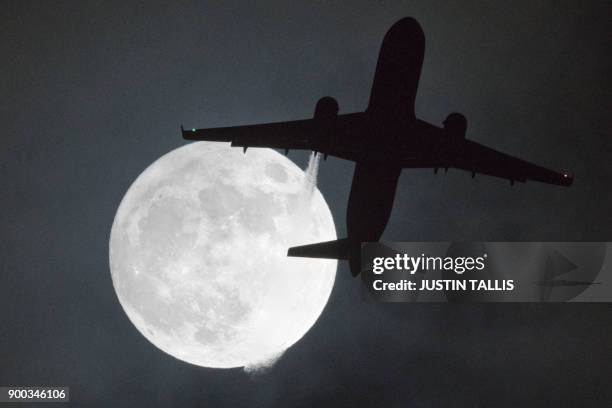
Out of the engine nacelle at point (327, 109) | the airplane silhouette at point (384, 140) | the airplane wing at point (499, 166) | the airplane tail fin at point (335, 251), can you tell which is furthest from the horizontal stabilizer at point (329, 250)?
the engine nacelle at point (327, 109)

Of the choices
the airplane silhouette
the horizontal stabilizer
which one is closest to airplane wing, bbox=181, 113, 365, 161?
the airplane silhouette

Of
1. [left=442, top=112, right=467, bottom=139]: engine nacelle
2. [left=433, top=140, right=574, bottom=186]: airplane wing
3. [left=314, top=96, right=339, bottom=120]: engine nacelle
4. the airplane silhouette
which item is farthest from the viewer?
[left=433, top=140, right=574, bottom=186]: airplane wing

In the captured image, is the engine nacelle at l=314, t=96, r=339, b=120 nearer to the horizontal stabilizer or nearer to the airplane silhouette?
the airplane silhouette

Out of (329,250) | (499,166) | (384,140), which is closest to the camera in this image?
(384,140)

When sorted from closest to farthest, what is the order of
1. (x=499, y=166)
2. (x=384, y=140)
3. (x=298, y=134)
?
(x=384, y=140) → (x=298, y=134) → (x=499, y=166)

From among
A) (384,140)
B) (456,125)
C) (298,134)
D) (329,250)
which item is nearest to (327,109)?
(298,134)

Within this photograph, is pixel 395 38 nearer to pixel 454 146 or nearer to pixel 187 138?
pixel 454 146

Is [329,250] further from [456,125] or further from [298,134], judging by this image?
[456,125]
